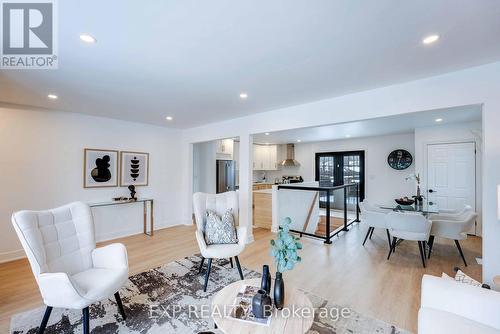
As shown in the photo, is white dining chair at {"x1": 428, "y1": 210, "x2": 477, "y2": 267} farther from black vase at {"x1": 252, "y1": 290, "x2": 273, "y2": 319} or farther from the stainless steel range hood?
the stainless steel range hood

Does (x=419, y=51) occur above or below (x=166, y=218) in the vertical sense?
above

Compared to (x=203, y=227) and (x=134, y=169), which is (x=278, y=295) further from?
(x=134, y=169)

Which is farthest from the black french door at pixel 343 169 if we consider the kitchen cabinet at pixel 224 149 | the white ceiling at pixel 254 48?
the white ceiling at pixel 254 48

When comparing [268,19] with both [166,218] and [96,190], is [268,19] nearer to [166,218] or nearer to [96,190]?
[96,190]

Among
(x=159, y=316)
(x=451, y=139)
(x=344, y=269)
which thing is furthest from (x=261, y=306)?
(x=451, y=139)

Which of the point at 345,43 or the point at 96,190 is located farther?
the point at 96,190

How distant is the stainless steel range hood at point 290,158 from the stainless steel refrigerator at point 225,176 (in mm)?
2156

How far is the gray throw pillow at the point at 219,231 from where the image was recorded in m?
2.82

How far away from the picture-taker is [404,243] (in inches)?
164

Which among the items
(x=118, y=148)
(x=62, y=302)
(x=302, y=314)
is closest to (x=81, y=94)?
(x=118, y=148)

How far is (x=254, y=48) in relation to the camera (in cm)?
192

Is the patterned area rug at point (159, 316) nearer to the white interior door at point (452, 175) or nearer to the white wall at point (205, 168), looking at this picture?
the white wall at point (205, 168)

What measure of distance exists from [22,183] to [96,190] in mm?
1022

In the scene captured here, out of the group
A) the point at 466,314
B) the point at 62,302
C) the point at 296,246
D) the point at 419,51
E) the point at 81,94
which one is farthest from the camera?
the point at 81,94
